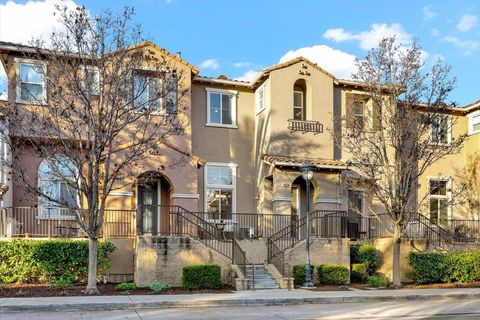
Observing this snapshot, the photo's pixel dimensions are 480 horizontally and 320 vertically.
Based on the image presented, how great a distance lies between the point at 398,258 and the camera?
19.6 metres

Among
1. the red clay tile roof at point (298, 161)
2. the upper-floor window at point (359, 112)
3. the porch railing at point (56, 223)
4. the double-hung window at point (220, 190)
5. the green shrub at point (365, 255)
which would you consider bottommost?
the green shrub at point (365, 255)

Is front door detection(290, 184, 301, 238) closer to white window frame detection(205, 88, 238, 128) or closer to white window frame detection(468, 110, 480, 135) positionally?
white window frame detection(205, 88, 238, 128)

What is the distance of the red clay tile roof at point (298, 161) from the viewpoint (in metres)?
22.4

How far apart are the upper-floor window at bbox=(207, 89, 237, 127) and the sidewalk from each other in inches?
374

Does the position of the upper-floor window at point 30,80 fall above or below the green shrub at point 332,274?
above

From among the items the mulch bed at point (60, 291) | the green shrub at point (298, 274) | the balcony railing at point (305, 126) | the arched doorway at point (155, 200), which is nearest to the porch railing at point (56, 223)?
the arched doorway at point (155, 200)

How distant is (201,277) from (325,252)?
5708mm

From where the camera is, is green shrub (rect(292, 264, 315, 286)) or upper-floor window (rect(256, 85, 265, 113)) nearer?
green shrub (rect(292, 264, 315, 286))

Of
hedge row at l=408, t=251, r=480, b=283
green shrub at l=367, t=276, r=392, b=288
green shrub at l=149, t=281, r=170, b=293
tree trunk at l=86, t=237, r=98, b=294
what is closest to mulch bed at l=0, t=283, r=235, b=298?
green shrub at l=149, t=281, r=170, b=293

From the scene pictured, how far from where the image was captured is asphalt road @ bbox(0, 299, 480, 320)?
41.3 feet

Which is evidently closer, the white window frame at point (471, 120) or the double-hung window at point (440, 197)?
the double-hung window at point (440, 197)

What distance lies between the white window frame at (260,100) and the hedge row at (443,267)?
9.41 meters

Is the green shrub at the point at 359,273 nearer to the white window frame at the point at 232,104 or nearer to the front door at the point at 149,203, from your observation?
the front door at the point at 149,203

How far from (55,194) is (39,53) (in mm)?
6338
